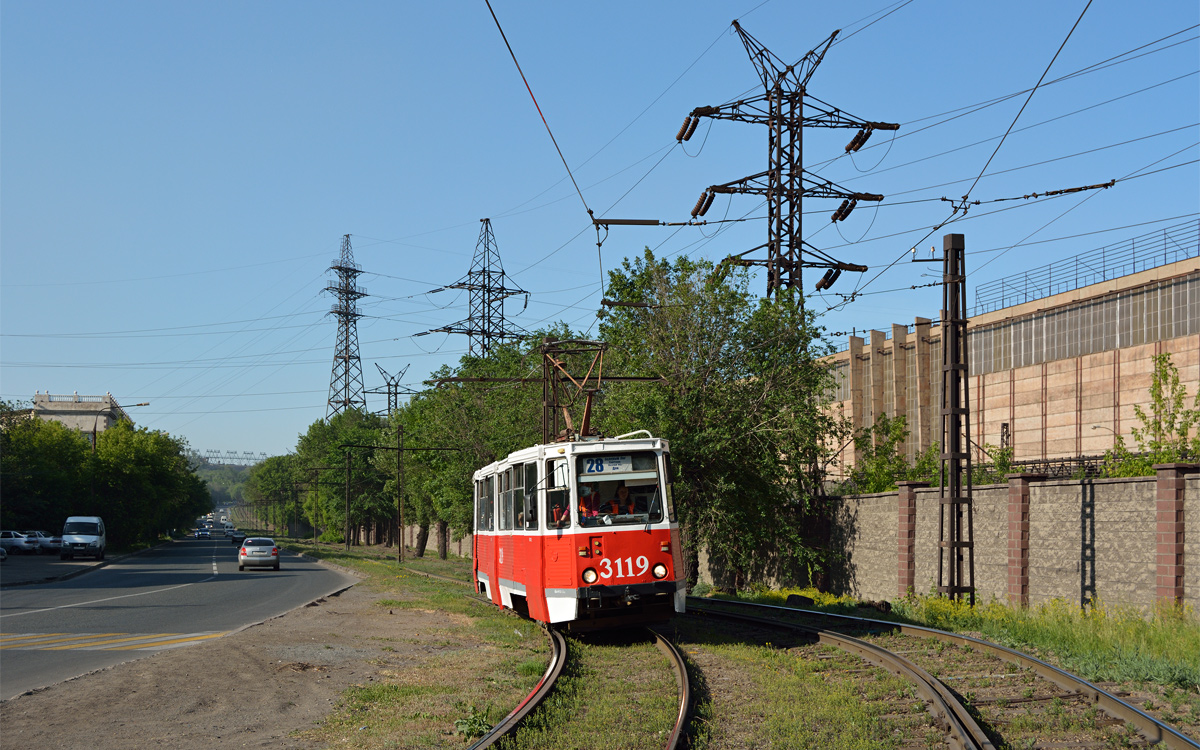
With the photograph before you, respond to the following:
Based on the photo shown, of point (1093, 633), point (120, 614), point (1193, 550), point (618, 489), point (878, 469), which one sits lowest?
point (120, 614)

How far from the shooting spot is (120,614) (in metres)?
21.2

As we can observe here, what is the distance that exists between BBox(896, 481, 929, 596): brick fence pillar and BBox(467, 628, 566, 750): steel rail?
11.8 metres

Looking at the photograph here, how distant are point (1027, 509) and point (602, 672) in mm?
10819

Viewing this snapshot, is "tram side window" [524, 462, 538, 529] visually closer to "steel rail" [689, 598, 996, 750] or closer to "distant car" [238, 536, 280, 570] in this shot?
"steel rail" [689, 598, 996, 750]

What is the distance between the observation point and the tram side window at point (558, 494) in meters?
14.8

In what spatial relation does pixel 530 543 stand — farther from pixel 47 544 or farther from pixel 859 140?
pixel 47 544

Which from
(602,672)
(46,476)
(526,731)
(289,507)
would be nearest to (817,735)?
(526,731)

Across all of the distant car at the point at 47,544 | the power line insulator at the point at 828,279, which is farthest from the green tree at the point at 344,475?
the power line insulator at the point at 828,279

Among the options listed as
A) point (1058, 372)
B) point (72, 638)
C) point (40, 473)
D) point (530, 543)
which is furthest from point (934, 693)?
point (40, 473)

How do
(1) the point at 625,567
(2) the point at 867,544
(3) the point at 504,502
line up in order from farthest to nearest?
(2) the point at 867,544 → (3) the point at 504,502 → (1) the point at 625,567

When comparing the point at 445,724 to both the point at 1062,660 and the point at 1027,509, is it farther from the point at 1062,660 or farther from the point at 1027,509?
the point at 1027,509

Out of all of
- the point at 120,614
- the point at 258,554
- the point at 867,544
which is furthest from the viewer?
the point at 258,554

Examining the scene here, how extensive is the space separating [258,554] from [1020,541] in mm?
35292

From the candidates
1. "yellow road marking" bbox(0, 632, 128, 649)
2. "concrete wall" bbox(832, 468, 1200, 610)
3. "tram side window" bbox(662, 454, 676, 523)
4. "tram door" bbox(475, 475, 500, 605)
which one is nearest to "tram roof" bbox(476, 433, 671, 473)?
"tram side window" bbox(662, 454, 676, 523)
